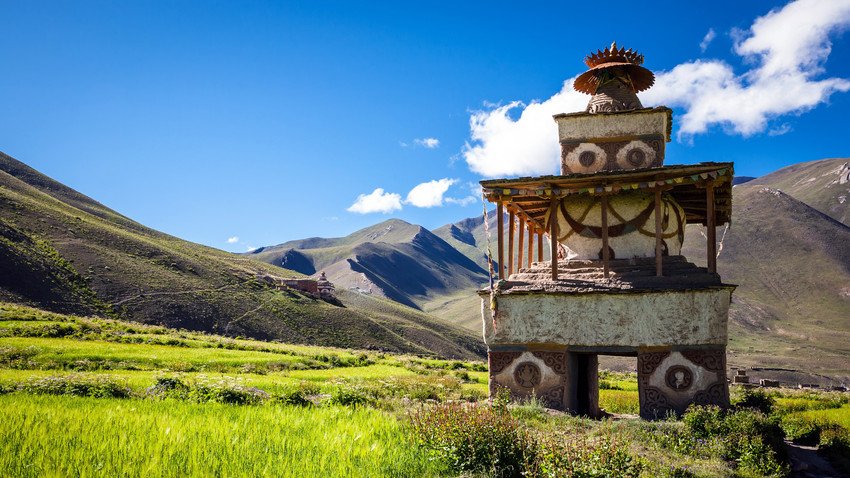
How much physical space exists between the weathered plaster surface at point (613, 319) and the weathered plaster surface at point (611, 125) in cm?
703

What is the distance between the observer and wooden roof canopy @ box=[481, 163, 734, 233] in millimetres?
16266

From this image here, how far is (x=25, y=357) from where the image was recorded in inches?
958

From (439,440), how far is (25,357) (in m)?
23.3

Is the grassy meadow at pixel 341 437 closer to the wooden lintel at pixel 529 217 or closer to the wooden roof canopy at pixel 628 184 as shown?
the wooden roof canopy at pixel 628 184

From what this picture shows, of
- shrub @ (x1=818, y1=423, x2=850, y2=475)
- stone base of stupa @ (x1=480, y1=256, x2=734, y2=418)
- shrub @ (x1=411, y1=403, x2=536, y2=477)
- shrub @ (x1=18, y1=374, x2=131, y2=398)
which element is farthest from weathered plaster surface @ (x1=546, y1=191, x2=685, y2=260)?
shrub @ (x1=18, y1=374, x2=131, y2=398)

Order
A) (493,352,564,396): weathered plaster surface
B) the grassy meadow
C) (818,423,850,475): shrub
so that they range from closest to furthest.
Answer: the grassy meadow → (818,423,850,475): shrub → (493,352,564,396): weathered plaster surface

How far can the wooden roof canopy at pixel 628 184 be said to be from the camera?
1627cm

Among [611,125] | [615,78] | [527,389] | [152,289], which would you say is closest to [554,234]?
[527,389]

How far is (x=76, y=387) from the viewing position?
586 inches

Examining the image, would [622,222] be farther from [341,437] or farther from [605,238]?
[341,437]

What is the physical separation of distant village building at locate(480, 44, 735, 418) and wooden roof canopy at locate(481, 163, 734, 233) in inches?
1.4

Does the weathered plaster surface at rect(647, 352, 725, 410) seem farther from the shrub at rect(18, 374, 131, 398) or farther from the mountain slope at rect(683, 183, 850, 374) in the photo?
the mountain slope at rect(683, 183, 850, 374)

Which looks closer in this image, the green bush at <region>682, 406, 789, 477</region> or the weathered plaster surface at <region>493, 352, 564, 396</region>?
the green bush at <region>682, 406, 789, 477</region>

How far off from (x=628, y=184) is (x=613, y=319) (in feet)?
13.9
